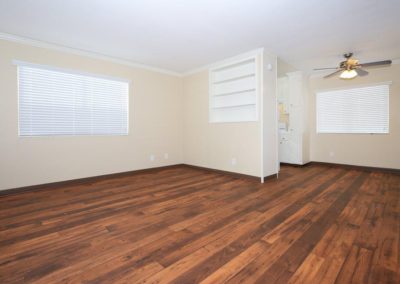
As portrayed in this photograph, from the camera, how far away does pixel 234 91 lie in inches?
175

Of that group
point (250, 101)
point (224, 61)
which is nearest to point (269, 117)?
point (250, 101)

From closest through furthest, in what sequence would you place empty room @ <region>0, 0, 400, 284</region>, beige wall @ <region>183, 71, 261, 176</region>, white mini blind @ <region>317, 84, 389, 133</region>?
empty room @ <region>0, 0, 400, 284</region> < beige wall @ <region>183, 71, 261, 176</region> < white mini blind @ <region>317, 84, 389, 133</region>

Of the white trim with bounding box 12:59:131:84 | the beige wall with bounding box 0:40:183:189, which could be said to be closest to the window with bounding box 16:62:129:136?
the white trim with bounding box 12:59:131:84

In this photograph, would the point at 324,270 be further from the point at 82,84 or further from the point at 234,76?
the point at 82,84

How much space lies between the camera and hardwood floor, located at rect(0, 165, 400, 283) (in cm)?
140

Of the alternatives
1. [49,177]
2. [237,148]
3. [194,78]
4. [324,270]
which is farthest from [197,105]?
[324,270]

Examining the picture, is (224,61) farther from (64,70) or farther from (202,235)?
(202,235)

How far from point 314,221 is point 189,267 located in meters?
1.55

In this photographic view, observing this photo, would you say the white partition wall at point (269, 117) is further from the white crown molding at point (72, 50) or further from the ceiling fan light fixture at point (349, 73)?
the white crown molding at point (72, 50)

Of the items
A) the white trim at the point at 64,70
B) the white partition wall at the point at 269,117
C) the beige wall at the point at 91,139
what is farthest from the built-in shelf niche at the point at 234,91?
the white trim at the point at 64,70

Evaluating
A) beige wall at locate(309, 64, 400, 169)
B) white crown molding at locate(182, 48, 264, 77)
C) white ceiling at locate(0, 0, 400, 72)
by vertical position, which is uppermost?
white crown molding at locate(182, 48, 264, 77)

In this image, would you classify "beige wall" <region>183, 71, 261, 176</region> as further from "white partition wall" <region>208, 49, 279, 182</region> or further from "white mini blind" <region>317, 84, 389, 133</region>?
"white mini blind" <region>317, 84, 389, 133</region>

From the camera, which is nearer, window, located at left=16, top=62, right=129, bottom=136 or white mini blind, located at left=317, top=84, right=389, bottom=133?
window, located at left=16, top=62, right=129, bottom=136

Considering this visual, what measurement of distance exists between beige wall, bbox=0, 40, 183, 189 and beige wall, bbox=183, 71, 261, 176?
350mm
